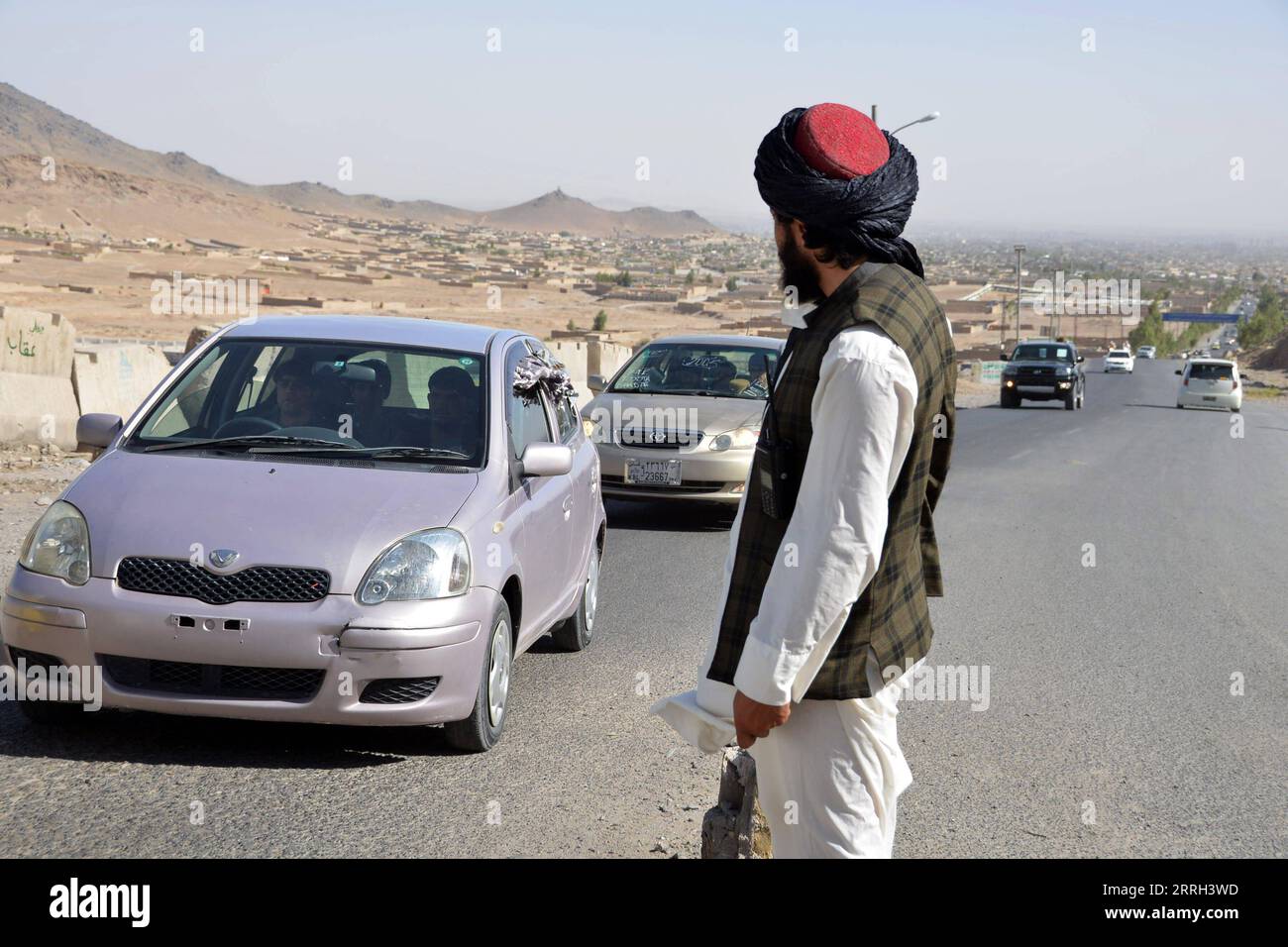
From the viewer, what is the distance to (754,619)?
258 centimetres

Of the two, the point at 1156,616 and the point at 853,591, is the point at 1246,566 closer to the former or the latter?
the point at 1156,616

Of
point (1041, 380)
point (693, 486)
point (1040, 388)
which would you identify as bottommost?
point (1040, 388)

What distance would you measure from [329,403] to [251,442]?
1.47ft

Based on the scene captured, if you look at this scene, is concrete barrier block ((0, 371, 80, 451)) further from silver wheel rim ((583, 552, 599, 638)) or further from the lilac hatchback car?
the lilac hatchback car

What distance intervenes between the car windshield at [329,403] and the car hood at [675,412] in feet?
17.8

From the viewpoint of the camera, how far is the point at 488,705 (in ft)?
17.8

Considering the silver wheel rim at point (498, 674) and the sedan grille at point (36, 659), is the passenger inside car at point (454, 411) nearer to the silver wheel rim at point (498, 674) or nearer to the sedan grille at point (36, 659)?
the silver wheel rim at point (498, 674)

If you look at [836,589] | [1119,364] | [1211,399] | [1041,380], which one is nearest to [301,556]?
[836,589]

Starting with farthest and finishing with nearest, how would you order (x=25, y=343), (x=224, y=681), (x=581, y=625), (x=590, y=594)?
(x=25, y=343) < (x=590, y=594) < (x=581, y=625) < (x=224, y=681)

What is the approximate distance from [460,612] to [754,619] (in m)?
2.73

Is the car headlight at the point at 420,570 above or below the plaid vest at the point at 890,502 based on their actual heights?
below

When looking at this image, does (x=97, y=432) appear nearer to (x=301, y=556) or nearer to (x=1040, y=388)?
(x=301, y=556)

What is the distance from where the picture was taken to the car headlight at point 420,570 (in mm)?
5012

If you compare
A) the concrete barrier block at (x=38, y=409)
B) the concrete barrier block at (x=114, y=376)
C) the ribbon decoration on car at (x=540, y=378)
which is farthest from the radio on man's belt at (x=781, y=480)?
the concrete barrier block at (x=114, y=376)
